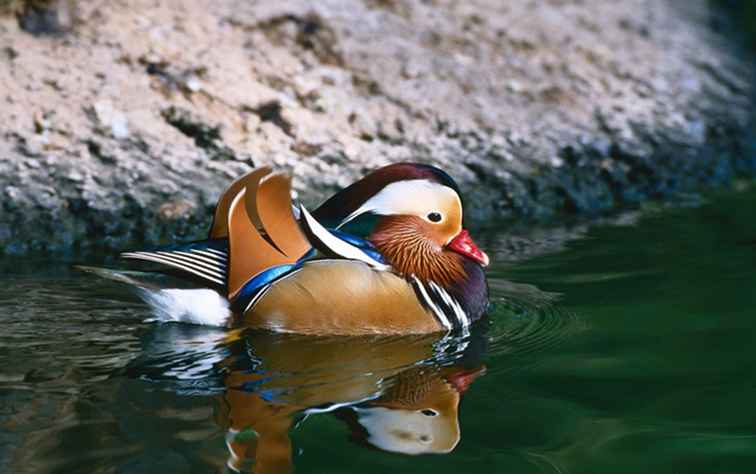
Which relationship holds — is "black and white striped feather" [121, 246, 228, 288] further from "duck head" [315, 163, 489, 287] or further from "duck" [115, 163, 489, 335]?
"duck head" [315, 163, 489, 287]

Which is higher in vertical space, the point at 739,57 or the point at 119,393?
the point at 739,57

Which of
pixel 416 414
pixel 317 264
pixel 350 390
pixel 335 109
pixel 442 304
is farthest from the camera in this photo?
pixel 335 109

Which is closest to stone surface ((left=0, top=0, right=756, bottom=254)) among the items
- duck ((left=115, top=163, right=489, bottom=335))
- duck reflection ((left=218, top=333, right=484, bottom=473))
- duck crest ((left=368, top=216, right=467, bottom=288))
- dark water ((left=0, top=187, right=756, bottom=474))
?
dark water ((left=0, top=187, right=756, bottom=474))

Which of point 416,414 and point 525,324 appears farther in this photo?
point 525,324

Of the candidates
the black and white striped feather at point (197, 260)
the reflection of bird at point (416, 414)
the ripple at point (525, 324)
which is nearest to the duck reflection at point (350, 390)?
the reflection of bird at point (416, 414)

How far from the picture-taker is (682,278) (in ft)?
19.1

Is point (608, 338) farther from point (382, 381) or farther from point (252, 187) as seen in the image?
point (252, 187)

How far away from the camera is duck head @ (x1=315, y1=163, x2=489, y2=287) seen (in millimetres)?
5086

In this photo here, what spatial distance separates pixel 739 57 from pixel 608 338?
586 centimetres

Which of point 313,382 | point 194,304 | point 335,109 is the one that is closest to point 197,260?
point 194,304

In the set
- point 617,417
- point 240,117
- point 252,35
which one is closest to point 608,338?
point 617,417

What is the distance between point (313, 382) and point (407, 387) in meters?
0.32

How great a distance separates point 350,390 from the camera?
4.19 meters

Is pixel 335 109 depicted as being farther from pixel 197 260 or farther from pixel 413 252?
pixel 197 260
